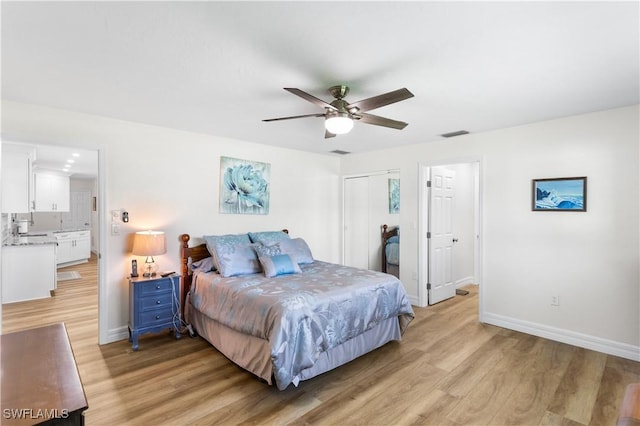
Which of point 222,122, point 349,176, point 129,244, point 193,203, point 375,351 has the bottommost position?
point 375,351

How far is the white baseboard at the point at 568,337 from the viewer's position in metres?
3.02

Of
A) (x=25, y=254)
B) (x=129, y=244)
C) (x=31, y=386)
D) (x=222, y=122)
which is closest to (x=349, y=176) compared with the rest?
(x=222, y=122)

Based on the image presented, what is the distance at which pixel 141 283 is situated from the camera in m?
3.26

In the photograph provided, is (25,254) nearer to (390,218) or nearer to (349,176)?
(349,176)

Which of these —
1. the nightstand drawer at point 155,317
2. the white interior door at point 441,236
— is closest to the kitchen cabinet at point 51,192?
the nightstand drawer at point 155,317

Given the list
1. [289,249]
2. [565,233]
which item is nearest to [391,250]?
[289,249]

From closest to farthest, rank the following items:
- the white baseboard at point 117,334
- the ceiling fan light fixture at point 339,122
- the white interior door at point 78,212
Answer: the ceiling fan light fixture at point 339,122, the white baseboard at point 117,334, the white interior door at point 78,212

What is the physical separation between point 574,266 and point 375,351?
2283 millimetres

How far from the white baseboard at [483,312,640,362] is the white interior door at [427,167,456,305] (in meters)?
0.95

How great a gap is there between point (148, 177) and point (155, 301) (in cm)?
140

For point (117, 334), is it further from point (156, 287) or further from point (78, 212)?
point (78, 212)

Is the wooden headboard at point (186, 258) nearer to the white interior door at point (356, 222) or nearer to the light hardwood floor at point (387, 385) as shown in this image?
the light hardwood floor at point (387, 385)
